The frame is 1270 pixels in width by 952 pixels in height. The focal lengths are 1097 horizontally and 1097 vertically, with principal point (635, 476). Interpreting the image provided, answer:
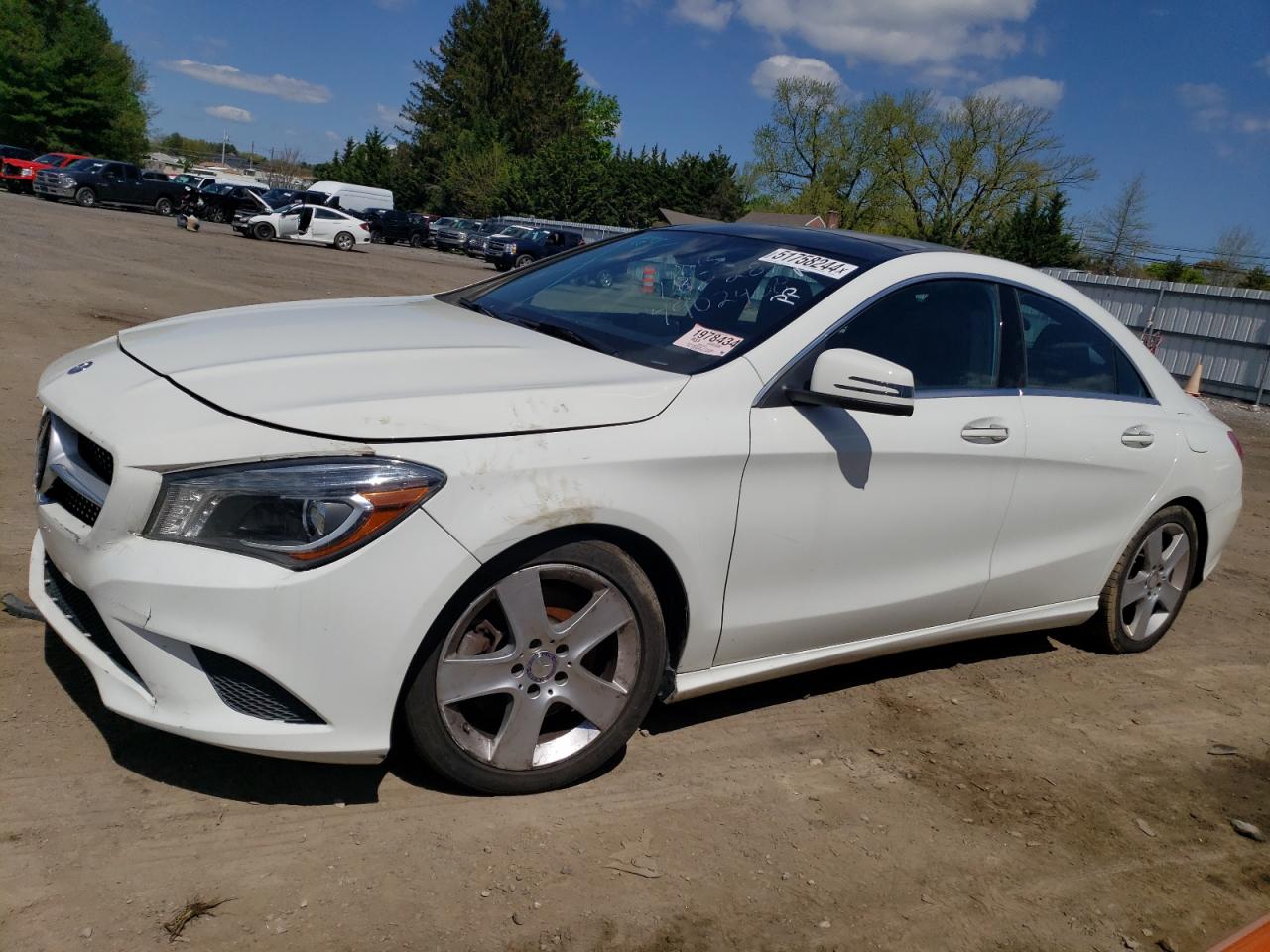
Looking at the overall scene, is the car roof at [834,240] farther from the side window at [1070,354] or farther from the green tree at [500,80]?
the green tree at [500,80]

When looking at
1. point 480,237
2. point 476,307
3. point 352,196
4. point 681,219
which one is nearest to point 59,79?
point 352,196

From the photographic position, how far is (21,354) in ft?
27.2

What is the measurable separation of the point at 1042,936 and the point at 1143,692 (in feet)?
7.09

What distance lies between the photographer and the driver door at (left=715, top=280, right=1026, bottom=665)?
331 cm

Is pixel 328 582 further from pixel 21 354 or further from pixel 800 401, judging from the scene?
pixel 21 354

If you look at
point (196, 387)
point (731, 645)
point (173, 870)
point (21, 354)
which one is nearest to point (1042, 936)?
point (731, 645)

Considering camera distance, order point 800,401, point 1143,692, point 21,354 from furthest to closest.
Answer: point 21,354, point 1143,692, point 800,401

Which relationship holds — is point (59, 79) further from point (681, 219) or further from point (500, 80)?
point (681, 219)

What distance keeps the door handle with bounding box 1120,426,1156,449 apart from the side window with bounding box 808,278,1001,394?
0.80 meters

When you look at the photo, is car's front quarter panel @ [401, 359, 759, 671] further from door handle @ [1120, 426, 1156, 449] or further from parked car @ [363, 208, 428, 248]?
parked car @ [363, 208, 428, 248]

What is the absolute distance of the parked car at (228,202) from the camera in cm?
3912

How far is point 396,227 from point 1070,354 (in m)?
47.6

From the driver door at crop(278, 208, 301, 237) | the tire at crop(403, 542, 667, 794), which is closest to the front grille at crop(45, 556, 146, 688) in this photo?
the tire at crop(403, 542, 667, 794)

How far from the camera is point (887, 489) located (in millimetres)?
3574
